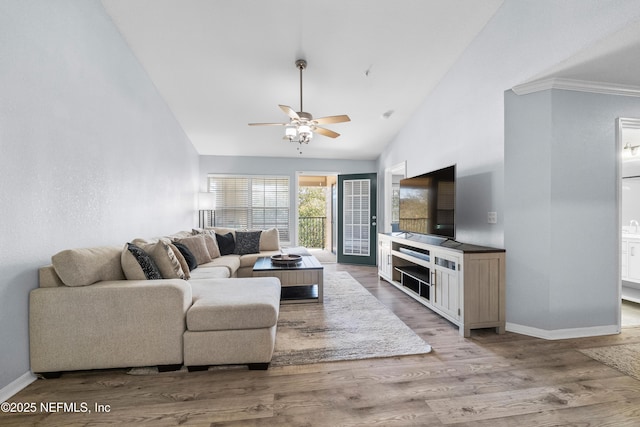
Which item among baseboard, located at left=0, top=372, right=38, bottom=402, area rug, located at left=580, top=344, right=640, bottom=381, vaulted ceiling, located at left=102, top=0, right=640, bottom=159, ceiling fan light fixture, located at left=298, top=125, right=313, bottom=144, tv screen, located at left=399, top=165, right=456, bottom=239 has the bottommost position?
area rug, located at left=580, top=344, right=640, bottom=381

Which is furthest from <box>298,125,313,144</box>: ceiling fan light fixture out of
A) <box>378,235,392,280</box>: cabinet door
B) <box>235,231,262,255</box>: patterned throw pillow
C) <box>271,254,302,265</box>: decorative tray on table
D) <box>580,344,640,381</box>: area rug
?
<box>580,344,640,381</box>: area rug

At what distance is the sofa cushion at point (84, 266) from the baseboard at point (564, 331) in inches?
142

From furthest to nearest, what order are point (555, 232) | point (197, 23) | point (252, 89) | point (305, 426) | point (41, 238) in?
point (252, 89) < point (197, 23) < point (555, 232) < point (41, 238) < point (305, 426)

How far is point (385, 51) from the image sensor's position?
11.3 feet

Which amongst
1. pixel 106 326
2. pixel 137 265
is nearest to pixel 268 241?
pixel 137 265

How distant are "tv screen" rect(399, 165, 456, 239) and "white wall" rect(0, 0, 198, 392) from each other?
3.55 metres

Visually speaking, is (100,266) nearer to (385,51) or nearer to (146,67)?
(146,67)

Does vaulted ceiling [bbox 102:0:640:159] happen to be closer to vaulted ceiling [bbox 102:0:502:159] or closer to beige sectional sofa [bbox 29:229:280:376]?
vaulted ceiling [bbox 102:0:502:159]

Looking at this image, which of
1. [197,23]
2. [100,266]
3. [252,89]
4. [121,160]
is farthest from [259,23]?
[100,266]

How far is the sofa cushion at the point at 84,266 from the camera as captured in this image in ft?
6.40

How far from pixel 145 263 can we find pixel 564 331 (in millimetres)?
3764

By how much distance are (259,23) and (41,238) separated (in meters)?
2.72

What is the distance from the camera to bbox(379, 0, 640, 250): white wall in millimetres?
2172

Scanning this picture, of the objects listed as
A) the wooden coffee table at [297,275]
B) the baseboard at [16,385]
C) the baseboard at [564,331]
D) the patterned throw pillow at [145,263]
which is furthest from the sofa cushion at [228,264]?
the baseboard at [564,331]
